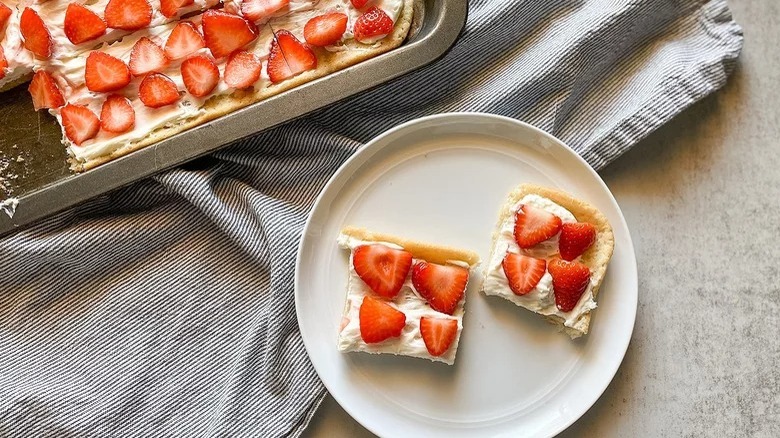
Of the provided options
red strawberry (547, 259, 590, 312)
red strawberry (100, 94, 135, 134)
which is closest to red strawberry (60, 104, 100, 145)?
red strawberry (100, 94, 135, 134)

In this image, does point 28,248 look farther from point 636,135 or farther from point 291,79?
point 636,135

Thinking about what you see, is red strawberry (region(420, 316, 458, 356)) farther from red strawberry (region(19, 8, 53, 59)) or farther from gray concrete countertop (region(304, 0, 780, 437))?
A: red strawberry (region(19, 8, 53, 59))

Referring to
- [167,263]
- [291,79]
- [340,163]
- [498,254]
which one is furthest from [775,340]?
[167,263]

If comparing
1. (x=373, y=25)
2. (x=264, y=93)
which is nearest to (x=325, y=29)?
(x=373, y=25)

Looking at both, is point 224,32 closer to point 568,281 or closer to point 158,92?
point 158,92

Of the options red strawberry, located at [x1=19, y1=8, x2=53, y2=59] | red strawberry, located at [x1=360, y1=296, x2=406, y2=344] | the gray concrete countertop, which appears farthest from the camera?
the gray concrete countertop

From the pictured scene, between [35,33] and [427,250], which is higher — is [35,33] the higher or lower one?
the higher one
